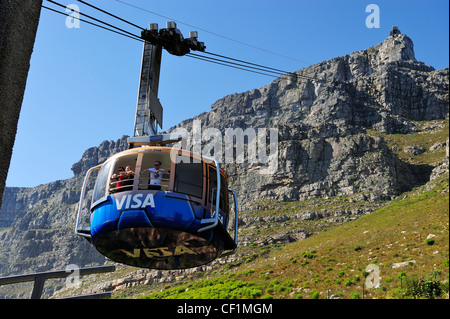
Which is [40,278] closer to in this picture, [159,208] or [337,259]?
[159,208]

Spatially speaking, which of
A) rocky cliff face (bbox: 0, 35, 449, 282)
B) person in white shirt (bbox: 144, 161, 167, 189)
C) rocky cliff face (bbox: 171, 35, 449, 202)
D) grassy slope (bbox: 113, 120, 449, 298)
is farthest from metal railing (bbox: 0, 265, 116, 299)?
rocky cliff face (bbox: 0, 35, 449, 282)

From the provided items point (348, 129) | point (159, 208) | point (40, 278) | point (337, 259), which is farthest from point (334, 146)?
point (40, 278)

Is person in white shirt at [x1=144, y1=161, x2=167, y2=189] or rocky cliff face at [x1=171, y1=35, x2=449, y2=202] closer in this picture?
person in white shirt at [x1=144, y1=161, x2=167, y2=189]

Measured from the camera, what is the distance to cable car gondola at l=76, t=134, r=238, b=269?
33.1ft

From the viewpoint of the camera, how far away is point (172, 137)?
11539mm

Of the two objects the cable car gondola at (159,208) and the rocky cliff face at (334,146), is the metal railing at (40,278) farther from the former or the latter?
the rocky cliff face at (334,146)

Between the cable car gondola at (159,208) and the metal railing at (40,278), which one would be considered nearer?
the metal railing at (40,278)

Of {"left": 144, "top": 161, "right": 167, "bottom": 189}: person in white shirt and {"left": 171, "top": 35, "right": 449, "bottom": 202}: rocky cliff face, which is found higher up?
{"left": 171, "top": 35, "right": 449, "bottom": 202}: rocky cliff face

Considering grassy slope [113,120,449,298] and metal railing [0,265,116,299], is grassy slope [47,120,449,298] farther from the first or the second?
metal railing [0,265,116,299]

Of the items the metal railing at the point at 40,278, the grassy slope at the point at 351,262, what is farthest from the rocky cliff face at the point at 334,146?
the metal railing at the point at 40,278

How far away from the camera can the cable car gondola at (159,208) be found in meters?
10.1

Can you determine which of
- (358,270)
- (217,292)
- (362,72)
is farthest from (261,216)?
(362,72)

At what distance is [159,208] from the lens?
1002 centimetres
